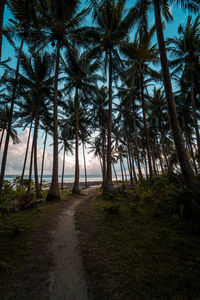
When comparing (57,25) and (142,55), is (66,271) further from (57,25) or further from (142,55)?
(57,25)

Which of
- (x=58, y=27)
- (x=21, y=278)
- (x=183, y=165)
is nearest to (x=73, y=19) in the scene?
(x=58, y=27)

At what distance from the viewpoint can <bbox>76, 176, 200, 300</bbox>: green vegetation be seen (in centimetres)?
180

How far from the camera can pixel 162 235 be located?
3.29 m

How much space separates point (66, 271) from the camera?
2258mm

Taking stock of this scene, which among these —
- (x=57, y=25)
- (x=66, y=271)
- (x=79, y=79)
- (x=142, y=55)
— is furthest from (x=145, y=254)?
(x=79, y=79)

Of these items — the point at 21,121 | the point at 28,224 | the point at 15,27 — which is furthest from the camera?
the point at 21,121

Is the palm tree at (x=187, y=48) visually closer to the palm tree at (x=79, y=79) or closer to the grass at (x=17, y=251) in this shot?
the palm tree at (x=79, y=79)

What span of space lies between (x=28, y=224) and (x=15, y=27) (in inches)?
329

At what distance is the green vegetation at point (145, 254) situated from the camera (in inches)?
71.0

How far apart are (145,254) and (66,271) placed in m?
1.65

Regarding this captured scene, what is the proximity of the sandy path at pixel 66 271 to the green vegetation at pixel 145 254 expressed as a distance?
18 cm

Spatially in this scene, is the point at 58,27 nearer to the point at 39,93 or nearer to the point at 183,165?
the point at 39,93

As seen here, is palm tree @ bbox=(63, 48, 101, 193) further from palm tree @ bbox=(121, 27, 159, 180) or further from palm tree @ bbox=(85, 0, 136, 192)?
palm tree @ bbox=(121, 27, 159, 180)

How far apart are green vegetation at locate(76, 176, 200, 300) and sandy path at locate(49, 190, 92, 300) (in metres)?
0.18
